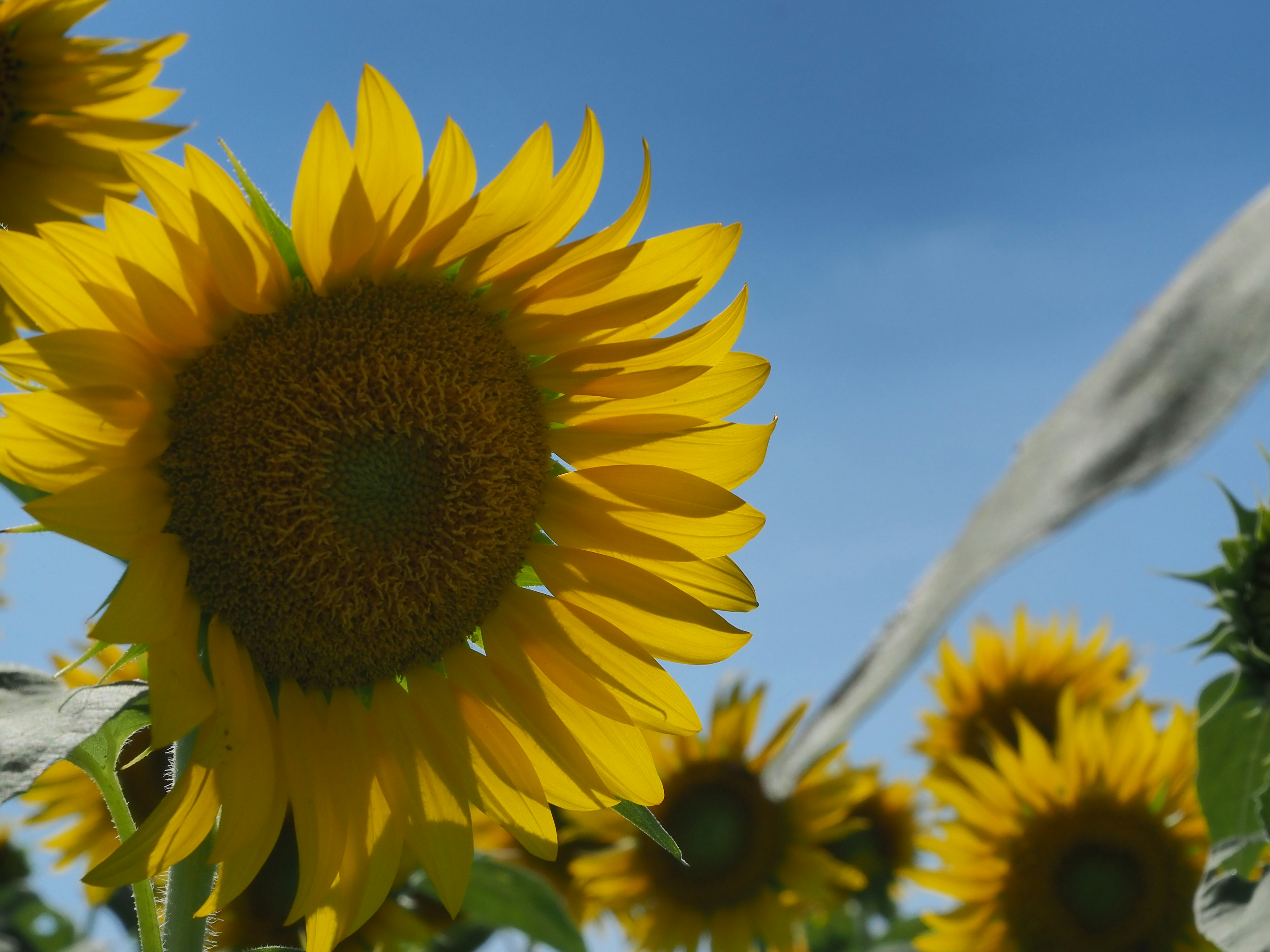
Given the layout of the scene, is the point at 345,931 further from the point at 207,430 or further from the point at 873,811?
the point at 873,811

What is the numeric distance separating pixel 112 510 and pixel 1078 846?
3.25 meters

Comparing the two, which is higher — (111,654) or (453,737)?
(453,737)

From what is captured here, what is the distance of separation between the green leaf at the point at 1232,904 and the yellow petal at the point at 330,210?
5.36ft

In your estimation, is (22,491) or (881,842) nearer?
(22,491)

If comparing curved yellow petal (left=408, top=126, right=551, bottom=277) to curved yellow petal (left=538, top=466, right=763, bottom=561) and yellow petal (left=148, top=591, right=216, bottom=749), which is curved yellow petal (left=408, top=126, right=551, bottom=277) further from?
yellow petal (left=148, top=591, right=216, bottom=749)

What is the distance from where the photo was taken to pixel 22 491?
145 cm

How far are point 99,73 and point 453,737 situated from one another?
1787 millimetres

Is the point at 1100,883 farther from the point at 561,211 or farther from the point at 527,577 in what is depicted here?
the point at 561,211

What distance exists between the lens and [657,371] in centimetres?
178

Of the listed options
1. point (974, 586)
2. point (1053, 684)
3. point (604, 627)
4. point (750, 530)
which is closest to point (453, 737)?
point (604, 627)

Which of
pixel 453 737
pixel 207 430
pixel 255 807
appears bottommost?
pixel 255 807

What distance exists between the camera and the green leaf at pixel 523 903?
238 centimetres

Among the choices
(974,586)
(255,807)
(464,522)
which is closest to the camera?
(974,586)

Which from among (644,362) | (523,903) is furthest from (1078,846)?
(644,362)
